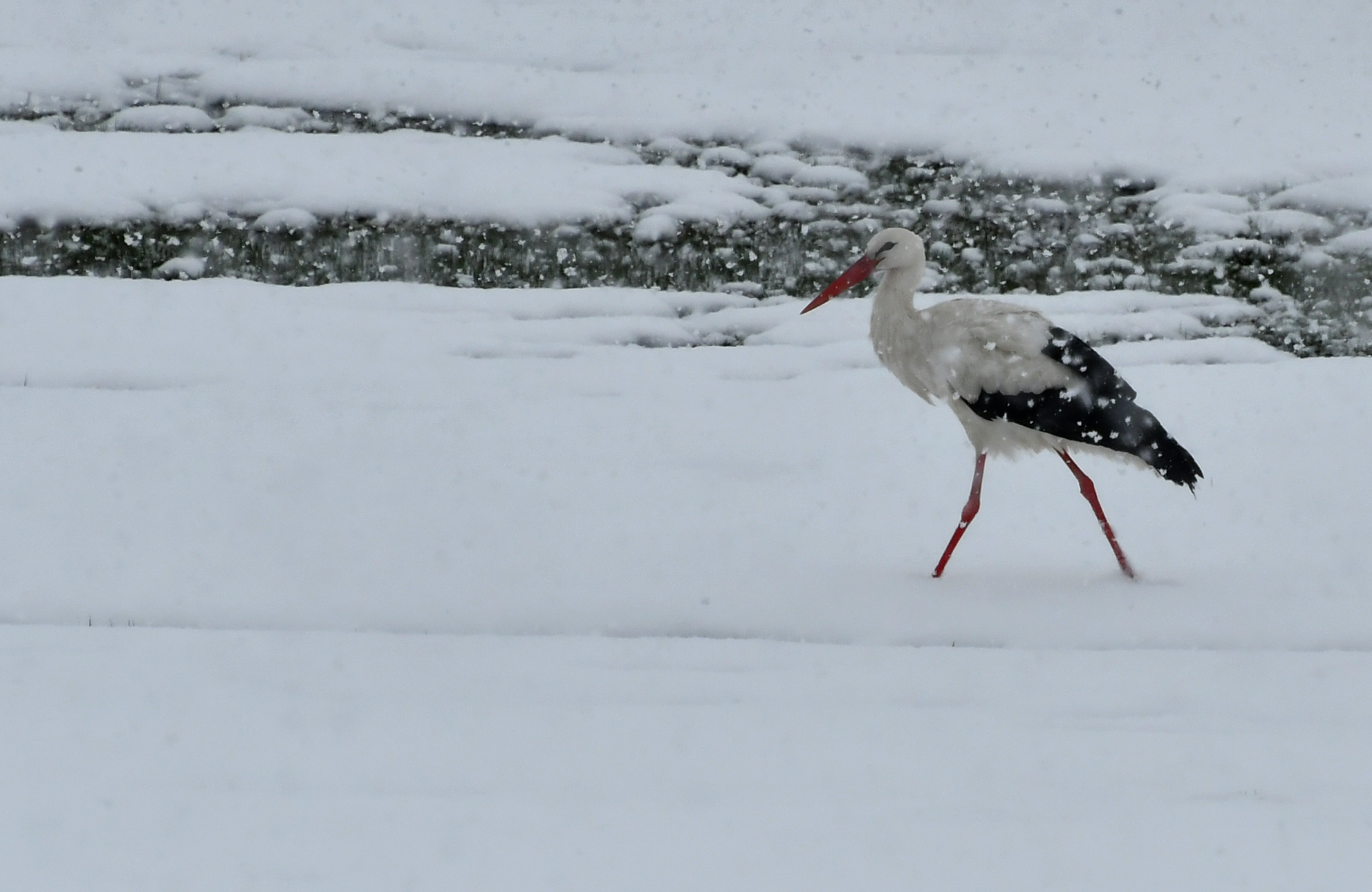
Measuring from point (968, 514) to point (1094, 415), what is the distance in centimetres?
66

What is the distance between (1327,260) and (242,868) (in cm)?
946

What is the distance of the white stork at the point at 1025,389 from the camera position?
5.39 m

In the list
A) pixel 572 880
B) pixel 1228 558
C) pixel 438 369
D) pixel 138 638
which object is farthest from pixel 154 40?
pixel 572 880

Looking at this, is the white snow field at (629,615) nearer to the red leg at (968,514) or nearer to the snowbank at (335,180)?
the red leg at (968,514)

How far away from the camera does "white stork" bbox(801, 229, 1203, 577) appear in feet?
17.7

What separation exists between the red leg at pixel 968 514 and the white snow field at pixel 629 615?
9.7 inches

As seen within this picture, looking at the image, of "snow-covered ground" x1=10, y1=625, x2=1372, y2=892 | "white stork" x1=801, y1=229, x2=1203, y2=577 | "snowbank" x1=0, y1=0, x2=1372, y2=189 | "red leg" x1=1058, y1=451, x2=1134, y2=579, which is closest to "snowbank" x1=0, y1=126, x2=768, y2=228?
"snowbank" x1=0, y1=0, x2=1372, y2=189

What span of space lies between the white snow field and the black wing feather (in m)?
0.52

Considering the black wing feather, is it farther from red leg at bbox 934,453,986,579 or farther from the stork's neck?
the stork's neck

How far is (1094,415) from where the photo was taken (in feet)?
17.7

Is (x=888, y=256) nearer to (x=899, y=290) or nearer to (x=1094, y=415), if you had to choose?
(x=899, y=290)

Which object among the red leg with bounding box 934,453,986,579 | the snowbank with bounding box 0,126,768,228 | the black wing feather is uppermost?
the snowbank with bounding box 0,126,768,228

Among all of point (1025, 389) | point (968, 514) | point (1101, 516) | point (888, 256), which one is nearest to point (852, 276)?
point (888, 256)

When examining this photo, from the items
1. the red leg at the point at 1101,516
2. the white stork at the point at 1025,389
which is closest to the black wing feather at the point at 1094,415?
the white stork at the point at 1025,389
